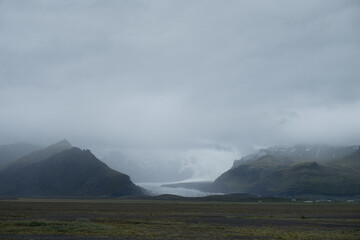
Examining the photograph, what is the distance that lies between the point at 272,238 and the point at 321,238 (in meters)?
5.88

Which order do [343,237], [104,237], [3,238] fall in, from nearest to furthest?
[3,238]
[104,237]
[343,237]

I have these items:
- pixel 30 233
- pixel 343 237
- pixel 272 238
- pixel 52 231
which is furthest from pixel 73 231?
pixel 343 237

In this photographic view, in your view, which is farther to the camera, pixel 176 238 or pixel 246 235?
pixel 246 235

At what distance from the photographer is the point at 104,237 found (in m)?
39.8

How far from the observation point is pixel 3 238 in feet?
122

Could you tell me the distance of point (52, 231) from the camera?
44.4m

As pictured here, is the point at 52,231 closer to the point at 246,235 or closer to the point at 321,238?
the point at 246,235

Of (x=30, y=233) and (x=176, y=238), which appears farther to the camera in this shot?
(x=30, y=233)

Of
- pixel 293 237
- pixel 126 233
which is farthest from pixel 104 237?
pixel 293 237

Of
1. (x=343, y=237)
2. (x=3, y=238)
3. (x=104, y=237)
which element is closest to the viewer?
(x=3, y=238)

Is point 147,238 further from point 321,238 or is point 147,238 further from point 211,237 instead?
point 321,238

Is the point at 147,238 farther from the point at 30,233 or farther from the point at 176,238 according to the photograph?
the point at 30,233

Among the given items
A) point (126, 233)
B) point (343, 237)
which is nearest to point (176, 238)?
point (126, 233)

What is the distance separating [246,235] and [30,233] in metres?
25.4
